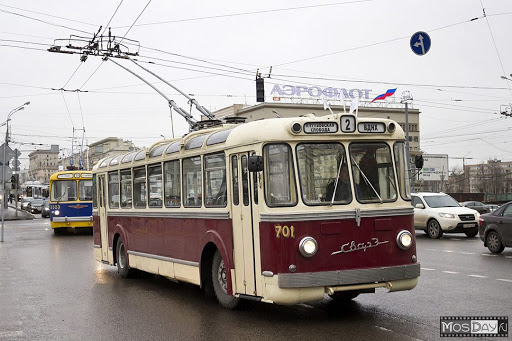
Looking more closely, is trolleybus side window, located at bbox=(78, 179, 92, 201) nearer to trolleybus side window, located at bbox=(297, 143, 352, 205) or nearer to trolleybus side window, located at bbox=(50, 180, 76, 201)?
trolleybus side window, located at bbox=(50, 180, 76, 201)

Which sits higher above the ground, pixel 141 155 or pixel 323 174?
pixel 141 155

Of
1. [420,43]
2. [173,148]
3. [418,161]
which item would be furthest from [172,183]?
[420,43]

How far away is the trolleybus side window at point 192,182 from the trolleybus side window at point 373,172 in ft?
8.97

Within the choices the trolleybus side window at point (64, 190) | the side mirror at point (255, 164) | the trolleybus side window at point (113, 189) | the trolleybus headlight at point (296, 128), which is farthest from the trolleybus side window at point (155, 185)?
the trolleybus side window at point (64, 190)

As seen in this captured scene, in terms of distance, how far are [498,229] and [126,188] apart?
31.5ft

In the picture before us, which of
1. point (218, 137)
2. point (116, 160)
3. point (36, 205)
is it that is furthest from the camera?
point (36, 205)

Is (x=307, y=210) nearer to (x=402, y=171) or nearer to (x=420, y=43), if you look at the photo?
(x=402, y=171)

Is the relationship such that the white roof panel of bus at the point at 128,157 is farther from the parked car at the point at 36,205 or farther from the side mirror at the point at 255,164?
the parked car at the point at 36,205

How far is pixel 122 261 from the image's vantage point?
14516mm

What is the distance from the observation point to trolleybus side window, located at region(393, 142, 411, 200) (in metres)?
9.03

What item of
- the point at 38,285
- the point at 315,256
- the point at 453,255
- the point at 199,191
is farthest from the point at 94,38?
the point at 315,256

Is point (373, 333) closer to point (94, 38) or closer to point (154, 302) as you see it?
point (154, 302)

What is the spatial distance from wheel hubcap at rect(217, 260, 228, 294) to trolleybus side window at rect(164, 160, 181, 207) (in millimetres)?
1773

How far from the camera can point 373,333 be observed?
787cm
